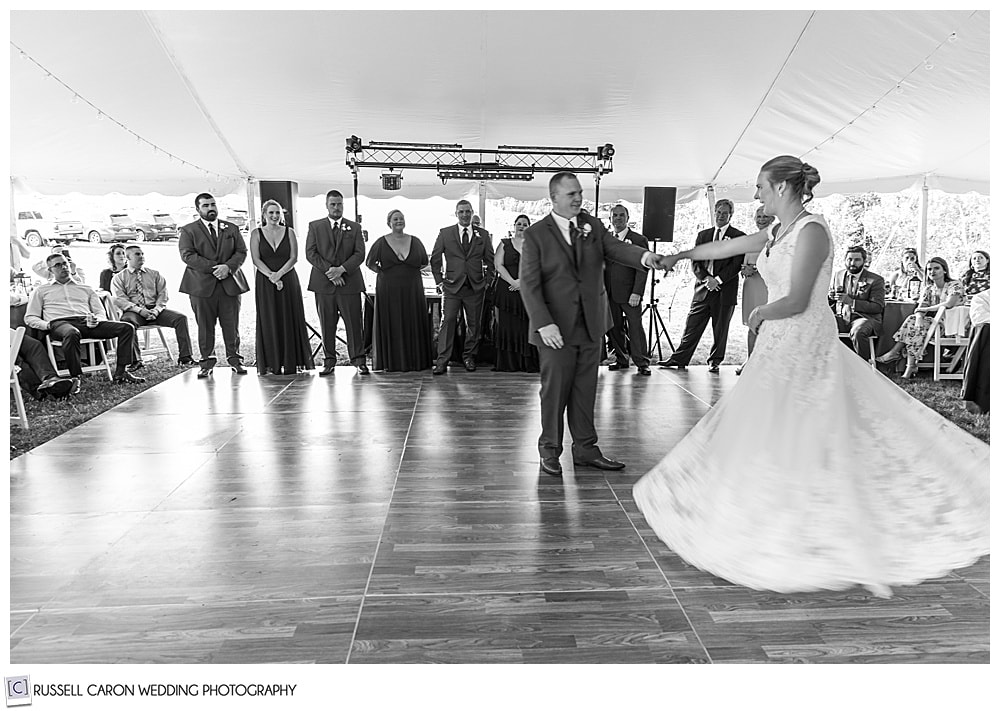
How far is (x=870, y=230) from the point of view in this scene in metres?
18.3

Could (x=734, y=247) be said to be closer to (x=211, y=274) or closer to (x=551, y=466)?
(x=551, y=466)

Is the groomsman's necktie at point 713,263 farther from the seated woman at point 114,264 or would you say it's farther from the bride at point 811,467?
the seated woman at point 114,264

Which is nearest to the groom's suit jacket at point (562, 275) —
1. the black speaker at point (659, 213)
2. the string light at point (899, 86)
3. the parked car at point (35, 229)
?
the string light at point (899, 86)

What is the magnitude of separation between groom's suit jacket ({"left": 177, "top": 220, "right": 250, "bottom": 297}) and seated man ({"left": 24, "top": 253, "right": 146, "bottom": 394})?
0.82 meters

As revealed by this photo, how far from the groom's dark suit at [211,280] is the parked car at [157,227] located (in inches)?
273

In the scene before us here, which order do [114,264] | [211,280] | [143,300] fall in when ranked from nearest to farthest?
[211,280], [143,300], [114,264]

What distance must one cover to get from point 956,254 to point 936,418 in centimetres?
1762

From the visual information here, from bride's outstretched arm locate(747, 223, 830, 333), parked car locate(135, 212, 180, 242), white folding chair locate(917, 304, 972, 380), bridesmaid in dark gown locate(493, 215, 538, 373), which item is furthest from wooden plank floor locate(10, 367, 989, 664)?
parked car locate(135, 212, 180, 242)

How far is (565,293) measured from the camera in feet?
12.2

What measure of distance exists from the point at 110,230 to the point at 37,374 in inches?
295

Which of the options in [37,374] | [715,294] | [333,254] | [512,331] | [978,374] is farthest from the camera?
[512,331]

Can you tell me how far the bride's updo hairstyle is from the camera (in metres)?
2.72

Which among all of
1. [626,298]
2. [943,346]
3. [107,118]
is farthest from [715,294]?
[107,118]
